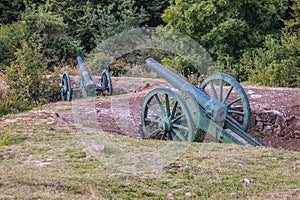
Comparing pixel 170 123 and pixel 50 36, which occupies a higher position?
pixel 50 36

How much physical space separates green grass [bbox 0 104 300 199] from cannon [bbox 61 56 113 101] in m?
4.36

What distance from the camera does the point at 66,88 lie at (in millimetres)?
13914

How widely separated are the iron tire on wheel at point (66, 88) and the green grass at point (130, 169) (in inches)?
207

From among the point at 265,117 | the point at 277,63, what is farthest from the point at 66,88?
the point at 277,63

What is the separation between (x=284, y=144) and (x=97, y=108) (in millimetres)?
3970

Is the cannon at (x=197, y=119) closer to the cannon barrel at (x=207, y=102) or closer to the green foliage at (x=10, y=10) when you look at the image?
the cannon barrel at (x=207, y=102)

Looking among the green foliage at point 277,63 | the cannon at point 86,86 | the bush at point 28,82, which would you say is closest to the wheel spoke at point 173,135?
the cannon at point 86,86

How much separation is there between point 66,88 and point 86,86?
1551 mm

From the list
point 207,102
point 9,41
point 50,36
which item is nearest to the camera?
point 207,102

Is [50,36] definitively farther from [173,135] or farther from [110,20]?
[173,135]

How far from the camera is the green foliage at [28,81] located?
1251 cm

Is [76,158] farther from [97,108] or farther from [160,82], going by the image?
[160,82]

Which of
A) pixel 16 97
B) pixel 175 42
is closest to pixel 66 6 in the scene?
pixel 175 42

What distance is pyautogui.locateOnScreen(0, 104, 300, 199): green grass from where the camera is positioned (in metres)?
5.11
